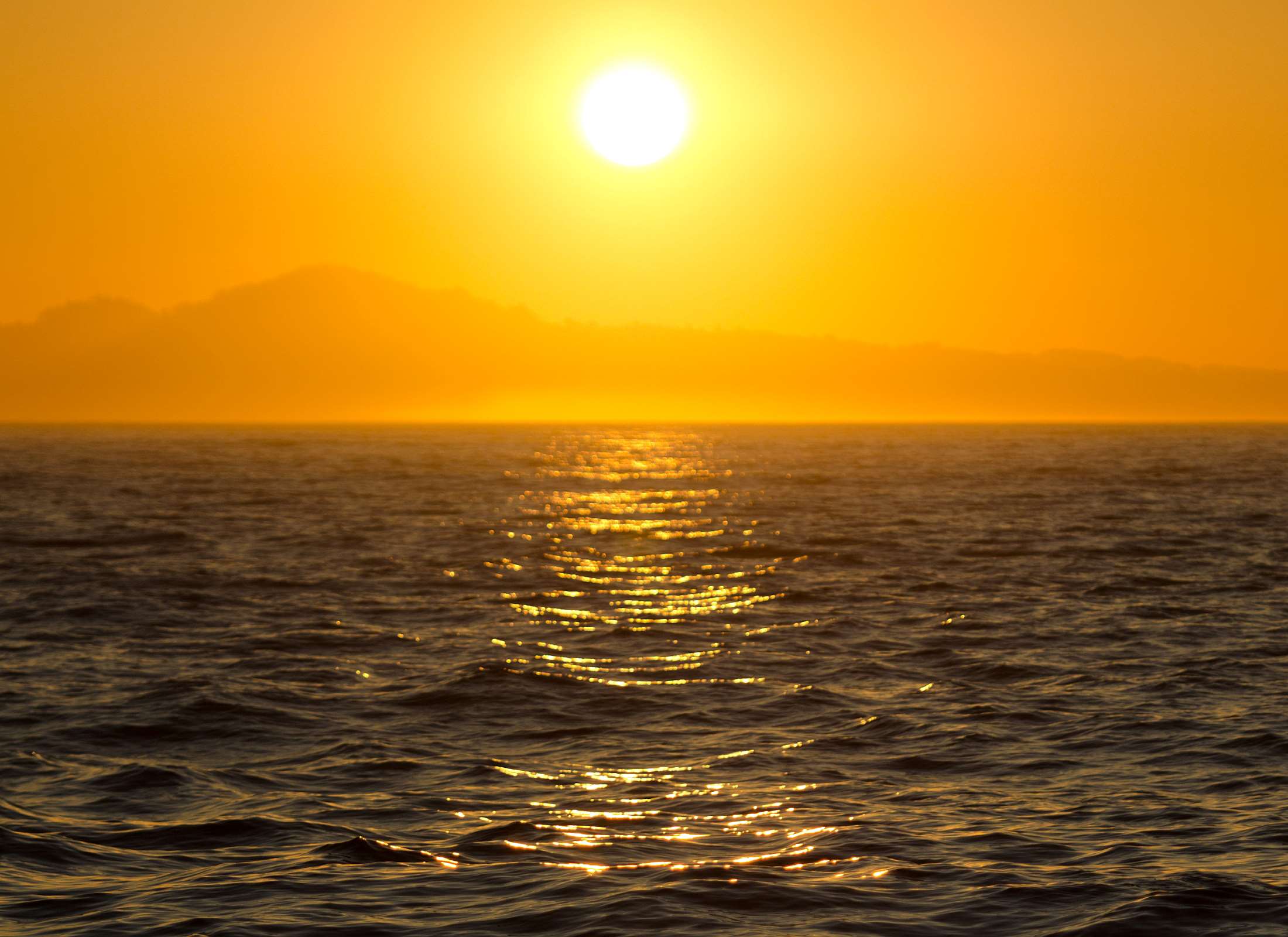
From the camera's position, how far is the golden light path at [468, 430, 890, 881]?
54.8 feet

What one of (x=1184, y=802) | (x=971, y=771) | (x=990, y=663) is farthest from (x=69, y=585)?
(x=1184, y=802)

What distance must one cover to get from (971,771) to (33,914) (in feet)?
42.4

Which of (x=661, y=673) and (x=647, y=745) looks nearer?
(x=647, y=745)

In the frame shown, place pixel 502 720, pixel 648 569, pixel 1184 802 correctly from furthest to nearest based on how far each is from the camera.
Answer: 1. pixel 648 569
2. pixel 502 720
3. pixel 1184 802

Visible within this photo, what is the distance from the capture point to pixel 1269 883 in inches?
591

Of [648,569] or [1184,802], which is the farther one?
[648,569]

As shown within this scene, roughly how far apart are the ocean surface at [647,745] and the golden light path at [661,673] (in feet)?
0.38

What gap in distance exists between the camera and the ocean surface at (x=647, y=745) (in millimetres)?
14781

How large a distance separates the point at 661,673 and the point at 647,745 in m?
6.71

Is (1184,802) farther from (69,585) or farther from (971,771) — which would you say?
(69,585)

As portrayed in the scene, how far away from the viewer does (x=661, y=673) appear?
2916cm

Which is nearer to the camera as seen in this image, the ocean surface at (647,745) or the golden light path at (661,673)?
the ocean surface at (647,745)

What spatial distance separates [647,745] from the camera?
2245 centimetres

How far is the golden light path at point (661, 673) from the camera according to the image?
1670 cm
